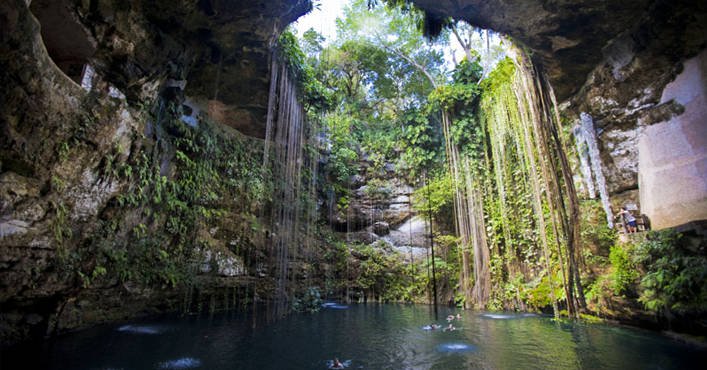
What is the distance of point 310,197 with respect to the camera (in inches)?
450

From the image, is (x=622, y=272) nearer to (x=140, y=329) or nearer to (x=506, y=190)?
(x=506, y=190)

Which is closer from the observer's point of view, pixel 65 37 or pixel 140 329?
pixel 65 37

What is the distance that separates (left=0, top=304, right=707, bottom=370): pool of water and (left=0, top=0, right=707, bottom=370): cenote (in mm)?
47

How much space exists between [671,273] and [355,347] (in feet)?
16.0

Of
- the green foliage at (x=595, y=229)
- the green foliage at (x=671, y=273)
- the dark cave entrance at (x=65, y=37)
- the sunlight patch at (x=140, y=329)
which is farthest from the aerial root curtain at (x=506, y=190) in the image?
the dark cave entrance at (x=65, y=37)

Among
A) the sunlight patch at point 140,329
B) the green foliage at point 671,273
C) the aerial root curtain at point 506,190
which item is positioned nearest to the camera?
the green foliage at point 671,273

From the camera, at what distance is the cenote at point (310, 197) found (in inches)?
157

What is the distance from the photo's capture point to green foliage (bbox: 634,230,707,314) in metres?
4.45

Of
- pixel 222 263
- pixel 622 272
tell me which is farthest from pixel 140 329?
pixel 622 272

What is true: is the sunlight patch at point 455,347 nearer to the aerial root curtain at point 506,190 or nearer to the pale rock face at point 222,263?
the aerial root curtain at point 506,190

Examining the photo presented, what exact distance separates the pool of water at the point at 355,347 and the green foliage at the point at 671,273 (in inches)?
21.5

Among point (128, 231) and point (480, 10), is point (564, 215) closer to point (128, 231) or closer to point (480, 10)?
point (480, 10)

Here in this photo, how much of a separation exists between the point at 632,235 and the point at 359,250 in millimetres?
7750

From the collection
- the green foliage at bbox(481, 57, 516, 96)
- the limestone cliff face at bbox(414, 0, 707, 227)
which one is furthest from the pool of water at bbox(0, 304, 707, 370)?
the green foliage at bbox(481, 57, 516, 96)
